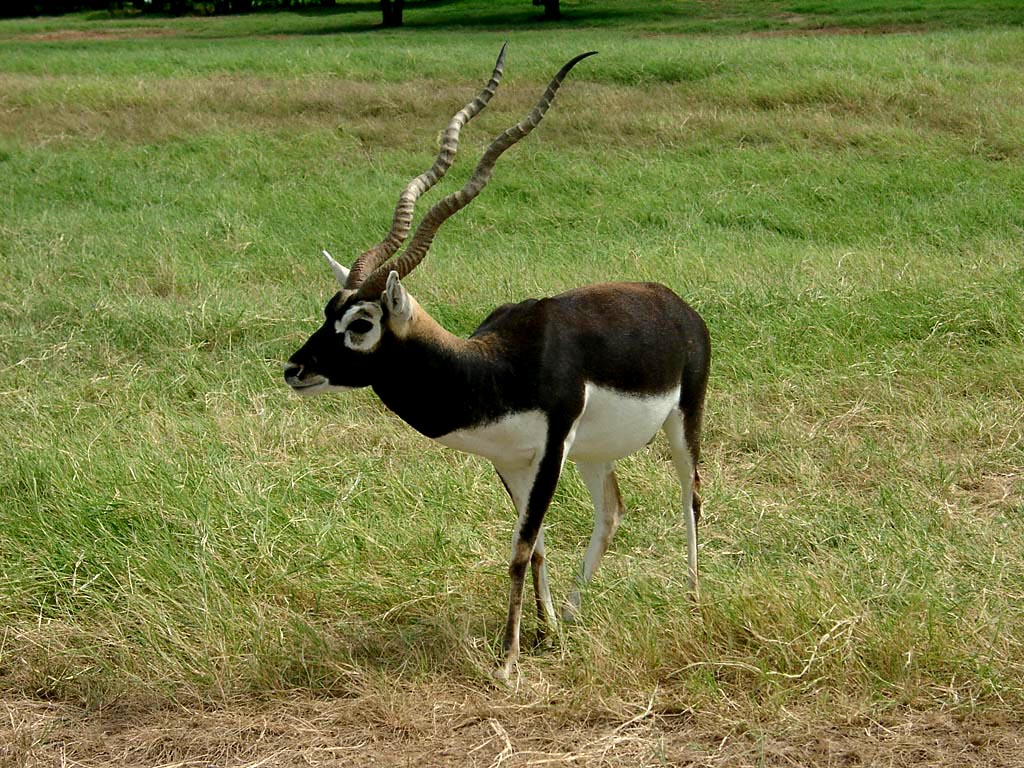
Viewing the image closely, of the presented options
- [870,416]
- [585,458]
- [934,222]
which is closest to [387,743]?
[585,458]

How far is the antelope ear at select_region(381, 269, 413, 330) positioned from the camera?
3.45 metres

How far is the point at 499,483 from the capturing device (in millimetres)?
5270

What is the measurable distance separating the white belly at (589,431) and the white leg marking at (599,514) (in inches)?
7.0

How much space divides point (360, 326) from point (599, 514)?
1187mm

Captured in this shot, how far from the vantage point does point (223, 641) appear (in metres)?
3.93

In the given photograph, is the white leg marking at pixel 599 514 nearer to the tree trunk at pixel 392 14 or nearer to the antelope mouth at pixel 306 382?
the antelope mouth at pixel 306 382

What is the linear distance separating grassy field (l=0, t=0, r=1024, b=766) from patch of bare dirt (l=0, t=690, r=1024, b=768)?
12mm

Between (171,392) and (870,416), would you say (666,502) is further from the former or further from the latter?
(171,392)

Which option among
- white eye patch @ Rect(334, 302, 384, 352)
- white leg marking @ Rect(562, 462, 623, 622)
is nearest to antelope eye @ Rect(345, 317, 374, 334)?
white eye patch @ Rect(334, 302, 384, 352)

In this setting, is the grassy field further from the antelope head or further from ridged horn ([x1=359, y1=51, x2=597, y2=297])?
ridged horn ([x1=359, y1=51, x2=597, y2=297])

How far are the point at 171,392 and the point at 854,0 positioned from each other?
2567 cm

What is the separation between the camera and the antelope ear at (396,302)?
345 cm

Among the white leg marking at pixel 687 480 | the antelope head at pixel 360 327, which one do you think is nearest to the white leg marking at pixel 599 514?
the white leg marking at pixel 687 480

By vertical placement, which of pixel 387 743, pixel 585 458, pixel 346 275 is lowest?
pixel 387 743
